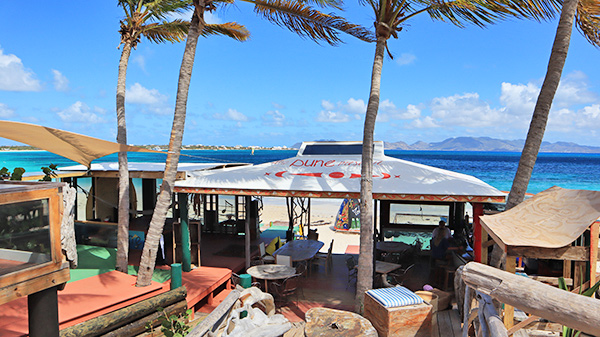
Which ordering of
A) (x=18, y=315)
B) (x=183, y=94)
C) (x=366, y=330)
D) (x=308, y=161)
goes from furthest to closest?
1. (x=308, y=161)
2. (x=183, y=94)
3. (x=18, y=315)
4. (x=366, y=330)

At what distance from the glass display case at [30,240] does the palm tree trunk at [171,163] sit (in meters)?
3.56

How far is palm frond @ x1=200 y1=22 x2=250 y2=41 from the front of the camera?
8898 millimetres

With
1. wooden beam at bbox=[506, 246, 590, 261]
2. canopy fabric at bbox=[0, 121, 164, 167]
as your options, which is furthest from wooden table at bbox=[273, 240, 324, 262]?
wooden beam at bbox=[506, 246, 590, 261]

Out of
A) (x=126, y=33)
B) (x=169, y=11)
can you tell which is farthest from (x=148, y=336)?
(x=169, y=11)

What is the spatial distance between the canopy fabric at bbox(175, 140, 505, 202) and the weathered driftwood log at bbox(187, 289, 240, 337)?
264 cm

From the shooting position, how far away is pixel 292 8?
7.30 meters

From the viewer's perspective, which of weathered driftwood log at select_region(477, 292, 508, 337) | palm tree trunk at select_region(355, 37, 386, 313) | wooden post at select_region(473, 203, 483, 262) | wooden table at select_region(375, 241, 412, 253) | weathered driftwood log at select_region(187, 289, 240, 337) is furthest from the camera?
wooden table at select_region(375, 241, 412, 253)

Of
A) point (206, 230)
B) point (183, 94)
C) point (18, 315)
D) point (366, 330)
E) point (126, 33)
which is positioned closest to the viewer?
point (366, 330)

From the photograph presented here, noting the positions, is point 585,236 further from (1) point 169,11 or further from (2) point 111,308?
(1) point 169,11

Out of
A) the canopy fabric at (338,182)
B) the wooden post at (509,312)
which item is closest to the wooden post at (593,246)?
the wooden post at (509,312)

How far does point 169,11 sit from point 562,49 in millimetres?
7913

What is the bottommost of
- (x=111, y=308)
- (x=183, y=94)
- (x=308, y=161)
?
(x=111, y=308)

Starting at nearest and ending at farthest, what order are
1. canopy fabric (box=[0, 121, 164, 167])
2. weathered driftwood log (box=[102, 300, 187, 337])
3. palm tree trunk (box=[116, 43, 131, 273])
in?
canopy fabric (box=[0, 121, 164, 167]) < weathered driftwood log (box=[102, 300, 187, 337]) < palm tree trunk (box=[116, 43, 131, 273])

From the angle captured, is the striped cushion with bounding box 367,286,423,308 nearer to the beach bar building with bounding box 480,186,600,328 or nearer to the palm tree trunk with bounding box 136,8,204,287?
the beach bar building with bounding box 480,186,600,328
